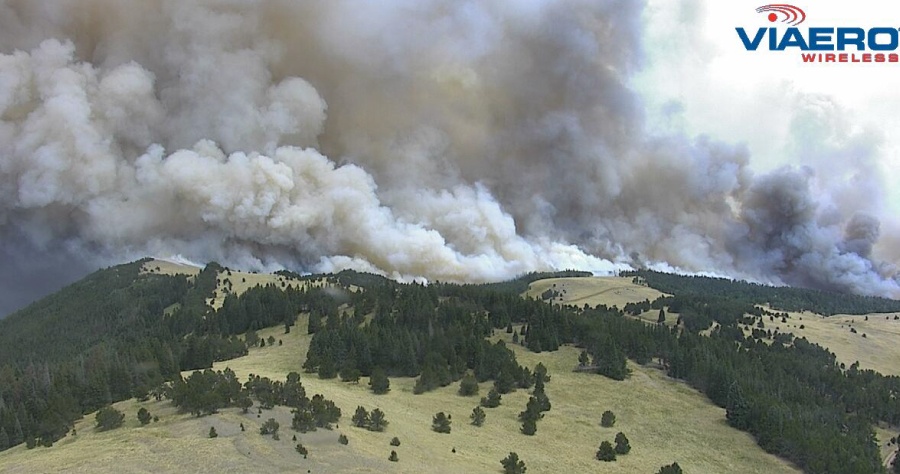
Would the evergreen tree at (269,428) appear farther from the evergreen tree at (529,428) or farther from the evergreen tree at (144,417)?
the evergreen tree at (529,428)

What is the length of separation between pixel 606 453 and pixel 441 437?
22.2 meters

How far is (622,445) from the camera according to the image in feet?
281

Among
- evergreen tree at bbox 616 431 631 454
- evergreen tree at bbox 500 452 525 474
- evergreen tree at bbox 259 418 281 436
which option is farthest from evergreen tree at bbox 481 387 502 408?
evergreen tree at bbox 259 418 281 436

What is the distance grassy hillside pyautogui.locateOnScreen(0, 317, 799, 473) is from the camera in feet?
186

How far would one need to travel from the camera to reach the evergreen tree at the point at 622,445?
8500cm

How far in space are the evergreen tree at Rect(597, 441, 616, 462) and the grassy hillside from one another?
1.50 metres

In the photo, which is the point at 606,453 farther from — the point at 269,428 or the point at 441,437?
the point at 269,428

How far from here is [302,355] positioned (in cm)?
13500

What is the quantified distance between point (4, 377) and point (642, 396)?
128 meters

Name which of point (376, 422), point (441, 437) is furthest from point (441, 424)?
→ point (376, 422)

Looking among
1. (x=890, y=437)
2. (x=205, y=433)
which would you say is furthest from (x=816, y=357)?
(x=205, y=433)

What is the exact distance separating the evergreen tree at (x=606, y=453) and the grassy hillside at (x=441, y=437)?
150cm

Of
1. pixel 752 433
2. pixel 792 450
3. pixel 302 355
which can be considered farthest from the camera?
pixel 302 355

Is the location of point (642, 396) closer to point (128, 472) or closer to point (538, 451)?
point (538, 451)
